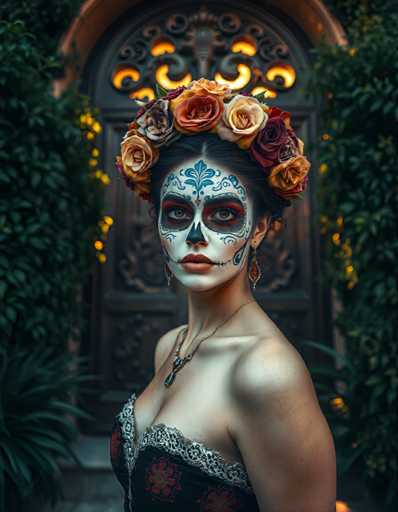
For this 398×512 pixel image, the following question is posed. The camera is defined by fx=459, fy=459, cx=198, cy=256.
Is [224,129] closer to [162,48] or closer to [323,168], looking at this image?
[323,168]

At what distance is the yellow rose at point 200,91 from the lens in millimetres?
1217

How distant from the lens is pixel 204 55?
3967 mm

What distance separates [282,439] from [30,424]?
229cm

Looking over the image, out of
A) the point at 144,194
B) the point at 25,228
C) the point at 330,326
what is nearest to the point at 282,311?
the point at 330,326

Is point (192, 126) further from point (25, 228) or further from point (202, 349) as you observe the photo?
point (25, 228)

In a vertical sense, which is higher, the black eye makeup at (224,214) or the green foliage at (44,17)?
the green foliage at (44,17)

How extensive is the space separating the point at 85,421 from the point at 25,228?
1711 mm

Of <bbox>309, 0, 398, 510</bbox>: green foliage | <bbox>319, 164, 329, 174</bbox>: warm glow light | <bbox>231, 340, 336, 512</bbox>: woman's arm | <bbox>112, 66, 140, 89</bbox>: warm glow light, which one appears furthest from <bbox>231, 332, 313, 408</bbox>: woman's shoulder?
<bbox>112, 66, 140, 89</bbox>: warm glow light

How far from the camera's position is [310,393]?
105 centimetres

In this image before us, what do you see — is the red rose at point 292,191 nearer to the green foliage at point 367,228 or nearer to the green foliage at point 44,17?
the green foliage at point 367,228

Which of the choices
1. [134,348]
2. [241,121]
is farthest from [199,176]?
[134,348]

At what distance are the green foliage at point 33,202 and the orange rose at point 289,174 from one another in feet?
6.94

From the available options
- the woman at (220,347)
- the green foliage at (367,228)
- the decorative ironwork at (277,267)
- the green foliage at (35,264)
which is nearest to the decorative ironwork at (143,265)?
the green foliage at (35,264)

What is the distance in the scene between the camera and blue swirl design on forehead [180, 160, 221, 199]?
1.22m
